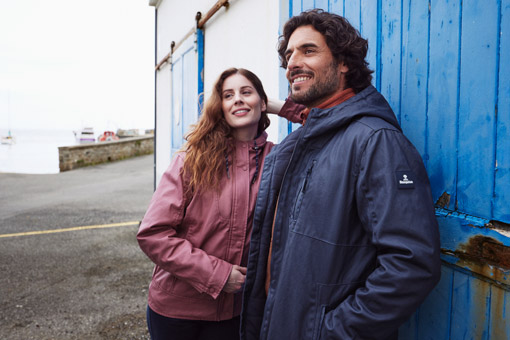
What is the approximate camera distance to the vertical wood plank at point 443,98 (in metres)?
1.27

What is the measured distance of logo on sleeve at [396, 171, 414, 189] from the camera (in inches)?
41.5

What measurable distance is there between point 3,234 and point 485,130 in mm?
6740

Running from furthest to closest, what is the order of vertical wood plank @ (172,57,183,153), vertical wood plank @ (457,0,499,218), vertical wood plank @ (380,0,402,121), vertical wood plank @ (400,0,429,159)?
1. vertical wood plank @ (172,57,183,153)
2. vertical wood plank @ (380,0,402,121)
3. vertical wood plank @ (400,0,429,159)
4. vertical wood plank @ (457,0,499,218)

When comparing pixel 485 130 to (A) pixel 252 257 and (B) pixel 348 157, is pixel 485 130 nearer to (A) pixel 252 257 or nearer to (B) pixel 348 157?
(B) pixel 348 157

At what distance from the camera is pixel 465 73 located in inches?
48.2

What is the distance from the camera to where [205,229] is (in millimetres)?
1667

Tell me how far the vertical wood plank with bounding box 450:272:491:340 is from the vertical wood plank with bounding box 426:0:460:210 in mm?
256

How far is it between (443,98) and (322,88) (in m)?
0.42

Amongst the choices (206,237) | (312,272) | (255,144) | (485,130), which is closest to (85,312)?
(206,237)

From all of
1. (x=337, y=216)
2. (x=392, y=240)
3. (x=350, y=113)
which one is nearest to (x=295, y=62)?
(x=350, y=113)

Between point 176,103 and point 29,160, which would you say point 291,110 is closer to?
point 176,103

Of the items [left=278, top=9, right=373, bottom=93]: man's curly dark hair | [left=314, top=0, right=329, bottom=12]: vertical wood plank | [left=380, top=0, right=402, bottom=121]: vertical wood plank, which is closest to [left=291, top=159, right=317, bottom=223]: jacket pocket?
[left=278, top=9, right=373, bottom=93]: man's curly dark hair

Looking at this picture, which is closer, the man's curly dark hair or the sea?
the man's curly dark hair

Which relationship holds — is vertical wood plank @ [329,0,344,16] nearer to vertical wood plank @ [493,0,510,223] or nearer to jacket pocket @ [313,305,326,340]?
vertical wood plank @ [493,0,510,223]
